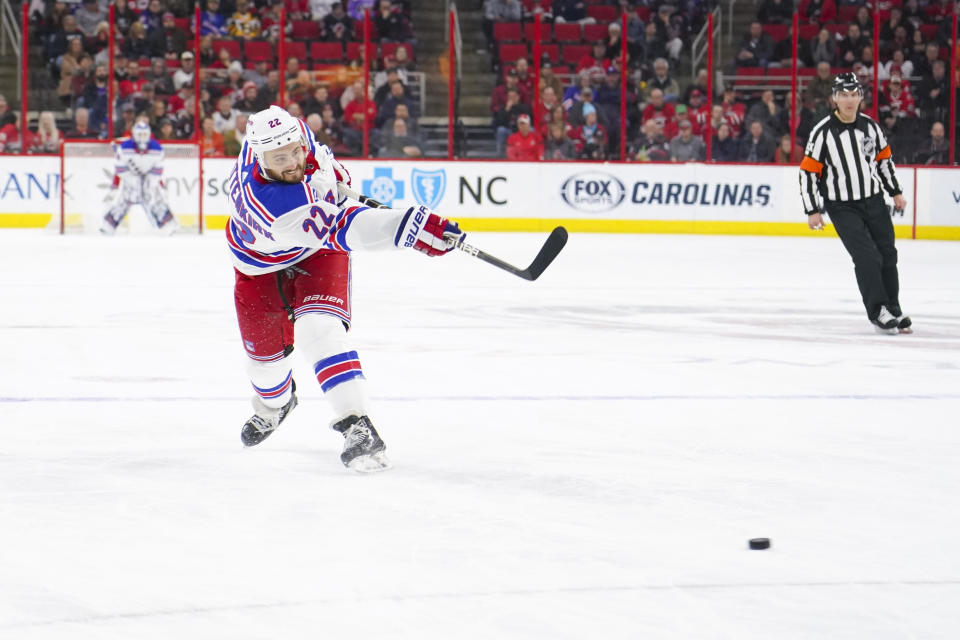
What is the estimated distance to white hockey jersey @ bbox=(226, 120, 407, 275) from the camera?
9.82 feet

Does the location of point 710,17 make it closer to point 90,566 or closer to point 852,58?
point 852,58

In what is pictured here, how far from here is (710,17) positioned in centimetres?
1419

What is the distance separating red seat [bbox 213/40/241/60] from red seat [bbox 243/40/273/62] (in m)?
0.08

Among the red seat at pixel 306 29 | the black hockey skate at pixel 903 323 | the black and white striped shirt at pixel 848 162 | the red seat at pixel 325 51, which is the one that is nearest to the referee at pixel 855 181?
the black and white striped shirt at pixel 848 162

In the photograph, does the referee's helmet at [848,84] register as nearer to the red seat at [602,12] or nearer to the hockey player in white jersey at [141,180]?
the hockey player in white jersey at [141,180]

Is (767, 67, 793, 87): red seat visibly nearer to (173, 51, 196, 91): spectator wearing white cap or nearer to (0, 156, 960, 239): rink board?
(0, 156, 960, 239): rink board

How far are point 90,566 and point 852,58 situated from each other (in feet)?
41.7

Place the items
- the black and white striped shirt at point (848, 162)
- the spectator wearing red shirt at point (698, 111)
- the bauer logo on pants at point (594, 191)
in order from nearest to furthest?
the black and white striped shirt at point (848, 162), the spectator wearing red shirt at point (698, 111), the bauer logo on pants at point (594, 191)

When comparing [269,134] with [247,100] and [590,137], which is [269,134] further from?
[247,100]

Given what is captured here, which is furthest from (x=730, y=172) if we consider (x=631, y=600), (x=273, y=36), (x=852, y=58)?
(x=631, y=600)

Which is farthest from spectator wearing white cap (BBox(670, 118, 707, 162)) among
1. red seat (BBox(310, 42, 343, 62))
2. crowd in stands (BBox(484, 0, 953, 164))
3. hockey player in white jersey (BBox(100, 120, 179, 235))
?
hockey player in white jersey (BBox(100, 120, 179, 235))

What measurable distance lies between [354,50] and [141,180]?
115 inches

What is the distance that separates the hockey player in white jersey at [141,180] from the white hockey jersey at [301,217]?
9697mm

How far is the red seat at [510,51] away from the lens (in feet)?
49.2
